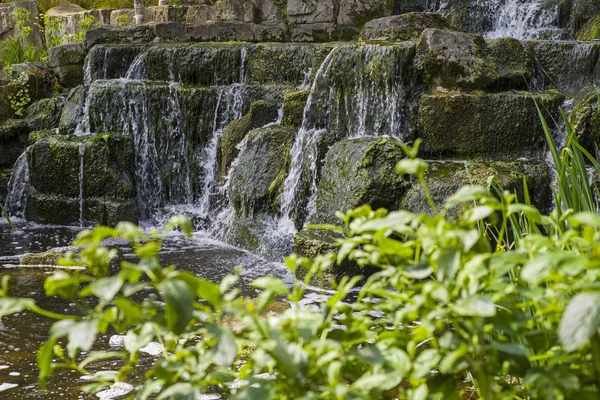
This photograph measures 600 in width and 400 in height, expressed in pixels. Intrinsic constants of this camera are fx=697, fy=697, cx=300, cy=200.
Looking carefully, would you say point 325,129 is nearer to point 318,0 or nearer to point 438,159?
point 438,159

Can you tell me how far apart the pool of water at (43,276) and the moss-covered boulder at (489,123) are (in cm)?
211

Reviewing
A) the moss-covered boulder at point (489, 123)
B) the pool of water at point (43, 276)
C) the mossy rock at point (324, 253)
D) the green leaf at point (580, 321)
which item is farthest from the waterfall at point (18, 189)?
the green leaf at point (580, 321)

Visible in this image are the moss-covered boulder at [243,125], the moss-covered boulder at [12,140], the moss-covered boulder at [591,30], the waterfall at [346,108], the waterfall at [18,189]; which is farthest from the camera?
the moss-covered boulder at [12,140]

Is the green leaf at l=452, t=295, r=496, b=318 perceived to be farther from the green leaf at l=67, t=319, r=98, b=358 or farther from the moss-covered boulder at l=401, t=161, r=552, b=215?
the moss-covered boulder at l=401, t=161, r=552, b=215

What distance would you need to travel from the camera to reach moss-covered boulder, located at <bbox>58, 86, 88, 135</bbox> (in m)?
9.37

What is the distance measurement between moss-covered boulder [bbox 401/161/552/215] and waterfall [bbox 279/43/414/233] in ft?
3.62

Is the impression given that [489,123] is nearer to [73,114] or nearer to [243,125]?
[243,125]

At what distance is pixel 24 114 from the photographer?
34.1 ft

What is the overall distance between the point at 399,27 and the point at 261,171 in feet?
10.5

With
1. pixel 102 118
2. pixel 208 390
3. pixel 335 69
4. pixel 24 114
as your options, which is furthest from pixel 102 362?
pixel 24 114

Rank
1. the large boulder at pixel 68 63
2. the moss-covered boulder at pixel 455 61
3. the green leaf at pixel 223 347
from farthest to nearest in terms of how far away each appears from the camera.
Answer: the large boulder at pixel 68 63 → the moss-covered boulder at pixel 455 61 → the green leaf at pixel 223 347

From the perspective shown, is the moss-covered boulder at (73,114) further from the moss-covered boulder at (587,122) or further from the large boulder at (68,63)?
the moss-covered boulder at (587,122)

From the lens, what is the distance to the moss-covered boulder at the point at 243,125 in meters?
8.20

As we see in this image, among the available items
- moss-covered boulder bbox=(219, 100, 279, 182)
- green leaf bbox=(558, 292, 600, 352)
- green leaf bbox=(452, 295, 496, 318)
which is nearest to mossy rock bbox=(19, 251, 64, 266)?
moss-covered boulder bbox=(219, 100, 279, 182)
